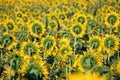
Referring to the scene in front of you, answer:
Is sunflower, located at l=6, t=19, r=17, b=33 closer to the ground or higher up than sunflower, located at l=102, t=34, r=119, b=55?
higher up

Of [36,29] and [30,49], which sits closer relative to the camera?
[30,49]

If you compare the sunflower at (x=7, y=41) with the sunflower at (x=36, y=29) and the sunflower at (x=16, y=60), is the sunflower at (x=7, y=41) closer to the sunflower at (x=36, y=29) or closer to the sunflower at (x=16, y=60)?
the sunflower at (x=36, y=29)

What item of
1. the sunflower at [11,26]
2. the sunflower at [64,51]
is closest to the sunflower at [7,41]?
the sunflower at [64,51]

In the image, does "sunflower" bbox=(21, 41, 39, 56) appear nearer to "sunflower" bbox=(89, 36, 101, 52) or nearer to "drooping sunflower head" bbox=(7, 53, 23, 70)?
"drooping sunflower head" bbox=(7, 53, 23, 70)

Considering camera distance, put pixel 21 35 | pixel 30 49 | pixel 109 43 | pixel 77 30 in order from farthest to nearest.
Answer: pixel 21 35
pixel 77 30
pixel 109 43
pixel 30 49

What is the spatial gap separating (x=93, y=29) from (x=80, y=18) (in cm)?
52

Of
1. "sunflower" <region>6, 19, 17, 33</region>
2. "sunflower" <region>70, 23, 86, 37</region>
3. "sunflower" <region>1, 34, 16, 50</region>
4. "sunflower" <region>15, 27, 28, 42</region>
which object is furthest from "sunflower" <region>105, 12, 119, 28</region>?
"sunflower" <region>1, 34, 16, 50</region>

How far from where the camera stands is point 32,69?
420 cm

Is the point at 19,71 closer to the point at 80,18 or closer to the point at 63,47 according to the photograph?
the point at 63,47

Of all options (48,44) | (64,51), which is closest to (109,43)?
(64,51)

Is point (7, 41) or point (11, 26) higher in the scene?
point (11, 26)

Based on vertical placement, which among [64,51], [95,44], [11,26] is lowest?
[64,51]

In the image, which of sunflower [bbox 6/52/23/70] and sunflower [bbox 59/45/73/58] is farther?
sunflower [bbox 59/45/73/58]

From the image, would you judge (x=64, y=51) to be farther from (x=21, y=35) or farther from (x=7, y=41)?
(x=21, y=35)
